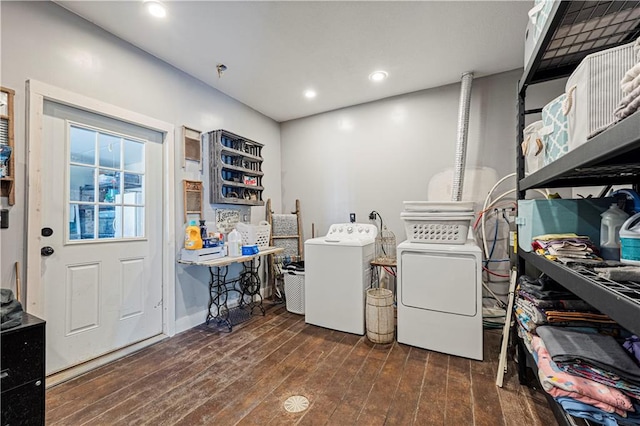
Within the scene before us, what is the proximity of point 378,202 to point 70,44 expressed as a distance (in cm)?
325

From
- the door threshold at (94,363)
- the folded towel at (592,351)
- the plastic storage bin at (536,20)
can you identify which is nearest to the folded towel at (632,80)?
the plastic storage bin at (536,20)

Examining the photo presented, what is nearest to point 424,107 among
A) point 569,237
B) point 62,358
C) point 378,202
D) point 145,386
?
point 378,202

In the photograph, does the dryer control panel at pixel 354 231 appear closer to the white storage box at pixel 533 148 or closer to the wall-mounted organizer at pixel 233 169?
the wall-mounted organizer at pixel 233 169

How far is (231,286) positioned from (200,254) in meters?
0.86

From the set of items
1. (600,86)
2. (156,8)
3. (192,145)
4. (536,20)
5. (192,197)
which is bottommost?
(192,197)

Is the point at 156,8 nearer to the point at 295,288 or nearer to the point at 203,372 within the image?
the point at 203,372

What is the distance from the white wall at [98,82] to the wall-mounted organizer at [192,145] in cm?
6

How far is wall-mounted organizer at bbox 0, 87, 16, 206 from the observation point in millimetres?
1698

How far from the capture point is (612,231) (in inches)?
49.9

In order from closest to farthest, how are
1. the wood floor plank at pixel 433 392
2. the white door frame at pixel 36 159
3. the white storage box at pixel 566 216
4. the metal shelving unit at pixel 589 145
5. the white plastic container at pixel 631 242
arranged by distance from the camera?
the metal shelving unit at pixel 589 145
the white plastic container at pixel 631 242
the white storage box at pixel 566 216
the wood floor plank at pixel 433 392
the white door frame at pixel 36 159

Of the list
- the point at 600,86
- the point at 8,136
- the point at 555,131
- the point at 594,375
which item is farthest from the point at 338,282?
the point at 8,136

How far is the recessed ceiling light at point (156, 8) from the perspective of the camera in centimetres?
191

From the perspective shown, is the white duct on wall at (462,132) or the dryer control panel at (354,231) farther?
the dryer control panel at (354,231)

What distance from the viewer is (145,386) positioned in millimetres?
1860
